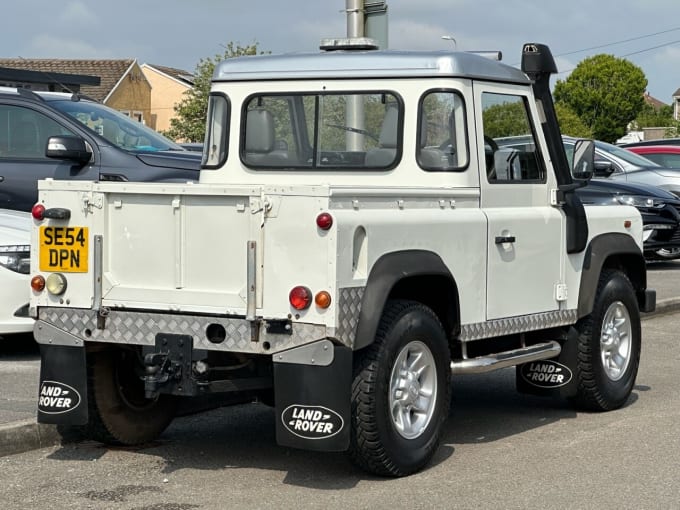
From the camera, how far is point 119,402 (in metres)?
7.19

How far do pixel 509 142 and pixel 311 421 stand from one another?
101 inches

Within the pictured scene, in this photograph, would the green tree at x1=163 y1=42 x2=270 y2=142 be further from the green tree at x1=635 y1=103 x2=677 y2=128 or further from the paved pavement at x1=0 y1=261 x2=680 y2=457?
the green tree at x1=635 y1=103 x2=677 y2=128

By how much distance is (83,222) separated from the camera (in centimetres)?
653

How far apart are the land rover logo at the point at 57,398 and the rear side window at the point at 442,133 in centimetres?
233

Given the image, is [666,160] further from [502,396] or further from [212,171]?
[212,171]

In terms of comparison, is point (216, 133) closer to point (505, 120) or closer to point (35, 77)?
point (505, 120)

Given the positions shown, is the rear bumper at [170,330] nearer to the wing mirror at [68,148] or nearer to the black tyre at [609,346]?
the black tyre at [609,346]

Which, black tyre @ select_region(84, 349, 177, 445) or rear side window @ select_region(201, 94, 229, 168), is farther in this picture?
rear side window @ select_region(201, 94, 229, 168)

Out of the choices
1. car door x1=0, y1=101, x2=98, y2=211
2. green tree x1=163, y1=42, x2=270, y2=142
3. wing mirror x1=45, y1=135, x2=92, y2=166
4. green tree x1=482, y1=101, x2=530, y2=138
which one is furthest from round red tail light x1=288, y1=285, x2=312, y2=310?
green tree x1=163, y1=42, x2=270, y2=142

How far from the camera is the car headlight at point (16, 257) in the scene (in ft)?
32.1

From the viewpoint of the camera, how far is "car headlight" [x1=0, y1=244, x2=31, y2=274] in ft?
32.1

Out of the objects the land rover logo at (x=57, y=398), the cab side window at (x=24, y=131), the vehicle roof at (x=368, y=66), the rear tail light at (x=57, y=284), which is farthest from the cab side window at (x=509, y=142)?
the cab side window at (x=24, y=131)

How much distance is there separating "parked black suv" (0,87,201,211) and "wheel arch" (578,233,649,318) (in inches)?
176

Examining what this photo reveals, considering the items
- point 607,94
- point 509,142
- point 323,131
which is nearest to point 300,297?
point 323,131
